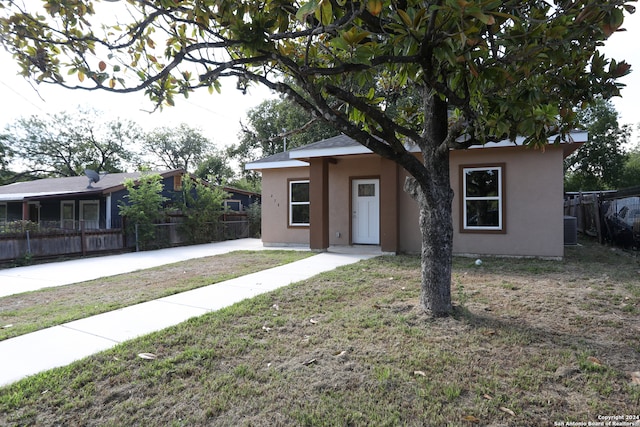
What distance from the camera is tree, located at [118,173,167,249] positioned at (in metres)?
13.1

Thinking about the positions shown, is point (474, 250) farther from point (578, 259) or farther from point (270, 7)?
point (270, 7)

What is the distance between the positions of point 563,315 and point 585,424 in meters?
2.39

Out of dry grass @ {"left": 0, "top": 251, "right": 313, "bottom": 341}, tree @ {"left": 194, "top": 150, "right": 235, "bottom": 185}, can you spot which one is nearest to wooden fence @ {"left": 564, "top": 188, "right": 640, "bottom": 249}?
dry grass @ {"left": 0, "top": 251, "right": 313, "bottom": 341}

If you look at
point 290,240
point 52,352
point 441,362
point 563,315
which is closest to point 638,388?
point 441,362

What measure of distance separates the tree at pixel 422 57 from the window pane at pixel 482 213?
5846 mm

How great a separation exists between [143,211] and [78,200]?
6.63m

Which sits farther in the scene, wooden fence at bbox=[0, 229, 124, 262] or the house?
wooden fence at bbox=[0, 229, 124, 262]

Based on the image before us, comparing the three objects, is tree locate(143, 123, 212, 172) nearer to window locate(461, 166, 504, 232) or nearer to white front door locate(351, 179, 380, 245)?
white front door locate(351, 179, 380, 245)

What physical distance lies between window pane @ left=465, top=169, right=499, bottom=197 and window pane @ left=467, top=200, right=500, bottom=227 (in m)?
0.21

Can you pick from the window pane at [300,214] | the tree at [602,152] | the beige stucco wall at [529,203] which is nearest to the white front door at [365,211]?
the window pane at [300,214]

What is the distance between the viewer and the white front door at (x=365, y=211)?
37.0 feet

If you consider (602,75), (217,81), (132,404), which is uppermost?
(217,81)

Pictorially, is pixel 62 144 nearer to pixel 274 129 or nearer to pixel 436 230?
pixel 274 129

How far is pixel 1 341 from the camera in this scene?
3945 mm
